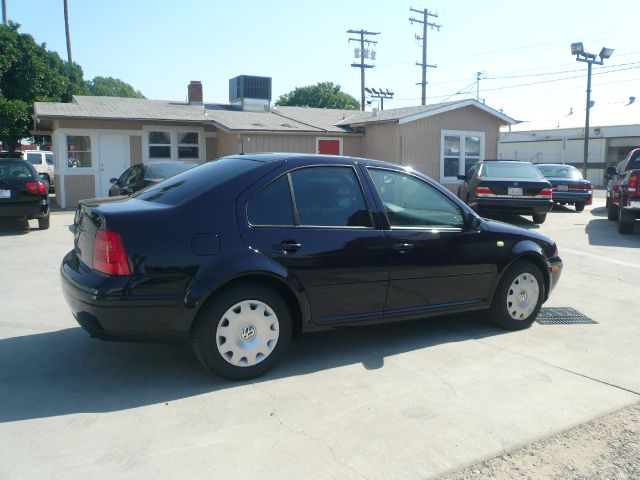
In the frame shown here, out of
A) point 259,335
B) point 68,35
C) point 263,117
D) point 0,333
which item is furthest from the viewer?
point 68,35

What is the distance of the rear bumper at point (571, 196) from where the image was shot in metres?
17.6

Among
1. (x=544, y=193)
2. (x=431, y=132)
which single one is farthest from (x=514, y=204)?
(x=431, y=132)

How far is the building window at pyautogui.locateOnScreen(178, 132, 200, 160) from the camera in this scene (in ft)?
64.9

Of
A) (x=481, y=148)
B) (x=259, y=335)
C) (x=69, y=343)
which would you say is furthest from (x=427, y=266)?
(x=481, y=148)

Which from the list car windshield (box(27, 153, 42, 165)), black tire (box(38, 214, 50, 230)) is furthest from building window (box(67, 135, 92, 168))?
car windshield (box(27, 153, 42, 165))

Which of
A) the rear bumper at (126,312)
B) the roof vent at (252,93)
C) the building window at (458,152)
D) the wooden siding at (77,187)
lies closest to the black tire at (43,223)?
the wooden siding at (77,187)

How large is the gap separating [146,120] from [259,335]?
614 inches

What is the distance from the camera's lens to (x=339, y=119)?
23.7 metres

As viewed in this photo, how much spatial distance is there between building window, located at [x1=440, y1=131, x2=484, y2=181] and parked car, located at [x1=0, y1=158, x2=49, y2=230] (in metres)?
13.0

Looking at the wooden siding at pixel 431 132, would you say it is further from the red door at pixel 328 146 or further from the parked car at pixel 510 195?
the parked car at pixel 510 195

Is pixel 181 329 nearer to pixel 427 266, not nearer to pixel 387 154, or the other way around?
pixel 427 266

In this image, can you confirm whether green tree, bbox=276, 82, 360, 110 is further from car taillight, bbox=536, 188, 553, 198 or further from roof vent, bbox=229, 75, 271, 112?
car taillight, bbox=536, 188, 553, 198

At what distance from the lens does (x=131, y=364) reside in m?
4.48

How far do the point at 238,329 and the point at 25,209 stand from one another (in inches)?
364
